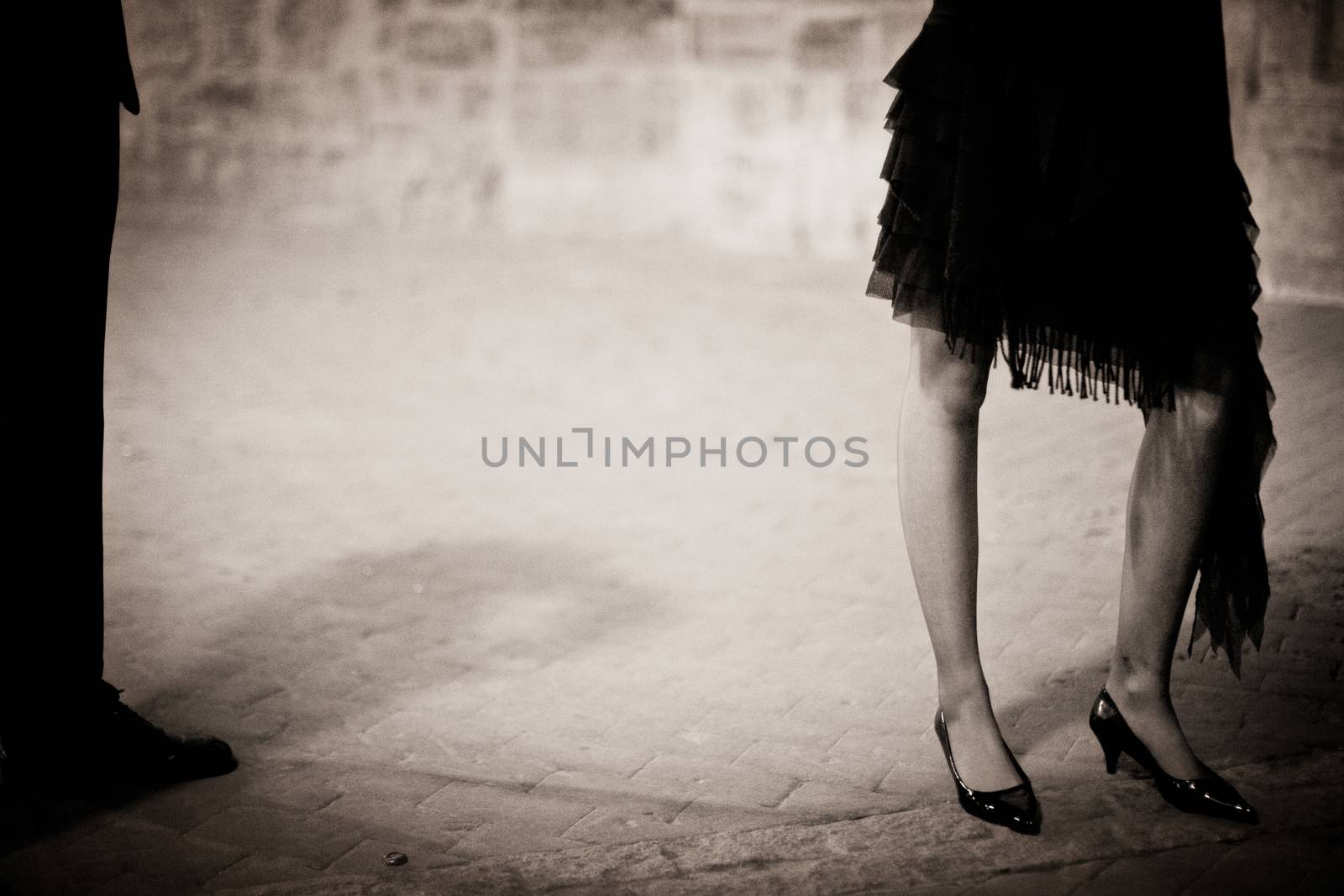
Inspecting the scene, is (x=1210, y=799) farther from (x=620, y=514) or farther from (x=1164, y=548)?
(x=620, y=514)

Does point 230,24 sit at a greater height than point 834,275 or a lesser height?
greater

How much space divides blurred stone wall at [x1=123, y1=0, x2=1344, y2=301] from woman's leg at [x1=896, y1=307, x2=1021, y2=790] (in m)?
5.41

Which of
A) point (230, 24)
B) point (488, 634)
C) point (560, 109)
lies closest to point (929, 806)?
point (488, 634)

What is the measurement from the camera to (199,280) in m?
7.72

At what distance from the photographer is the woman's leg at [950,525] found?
7.12 ft

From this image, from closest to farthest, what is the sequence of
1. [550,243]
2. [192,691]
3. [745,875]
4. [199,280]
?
[745,875] → [192,691] → [199,280] → [550,243]

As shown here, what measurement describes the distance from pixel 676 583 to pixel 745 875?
148 centimetres

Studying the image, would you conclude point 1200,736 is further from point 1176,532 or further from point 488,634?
point 488,634

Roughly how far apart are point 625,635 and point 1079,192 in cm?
156

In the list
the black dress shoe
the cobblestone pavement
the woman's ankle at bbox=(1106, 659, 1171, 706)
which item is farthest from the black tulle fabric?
the black dress shoe

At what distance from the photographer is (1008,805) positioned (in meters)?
2.16

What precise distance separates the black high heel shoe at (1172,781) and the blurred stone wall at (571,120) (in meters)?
5.33

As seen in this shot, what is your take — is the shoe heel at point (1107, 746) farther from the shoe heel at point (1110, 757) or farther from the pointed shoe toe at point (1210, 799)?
the pointed shoe toe at point (1210, 799)

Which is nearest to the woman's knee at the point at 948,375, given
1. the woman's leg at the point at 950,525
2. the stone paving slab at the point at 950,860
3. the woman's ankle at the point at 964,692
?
the woman's leg at the point at 950,525
